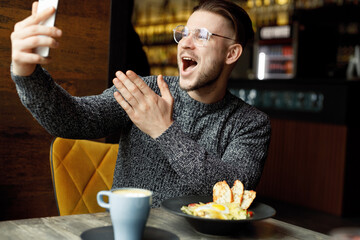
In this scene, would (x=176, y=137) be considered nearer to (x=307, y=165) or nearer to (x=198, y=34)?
(x=198, y=34)

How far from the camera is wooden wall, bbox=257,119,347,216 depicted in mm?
4109

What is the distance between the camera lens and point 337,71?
284 inches

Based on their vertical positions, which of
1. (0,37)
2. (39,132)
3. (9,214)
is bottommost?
(9,214)

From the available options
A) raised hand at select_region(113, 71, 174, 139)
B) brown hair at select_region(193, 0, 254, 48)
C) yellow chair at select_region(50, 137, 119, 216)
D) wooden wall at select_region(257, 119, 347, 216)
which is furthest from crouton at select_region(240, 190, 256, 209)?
wooden wall at select_region(257, 119, 347, 216)

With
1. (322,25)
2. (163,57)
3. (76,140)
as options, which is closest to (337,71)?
(322,25)

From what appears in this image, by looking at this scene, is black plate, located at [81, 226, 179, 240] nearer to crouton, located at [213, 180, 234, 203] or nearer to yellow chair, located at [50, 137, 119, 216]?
crouton, located at [213, 180, 234, 203]

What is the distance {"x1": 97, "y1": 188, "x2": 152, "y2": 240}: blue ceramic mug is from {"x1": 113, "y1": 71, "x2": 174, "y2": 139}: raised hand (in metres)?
0.35

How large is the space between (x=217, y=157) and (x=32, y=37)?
2.12 feet

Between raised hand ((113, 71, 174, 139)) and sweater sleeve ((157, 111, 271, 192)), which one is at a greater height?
raised hand ((113, 71, 174, 139))

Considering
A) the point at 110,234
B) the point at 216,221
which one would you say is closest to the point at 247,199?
the point at 216,221

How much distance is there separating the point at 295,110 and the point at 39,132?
3.09 metres


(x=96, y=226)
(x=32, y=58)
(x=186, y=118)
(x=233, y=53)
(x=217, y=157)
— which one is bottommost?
(x=96, y=226)

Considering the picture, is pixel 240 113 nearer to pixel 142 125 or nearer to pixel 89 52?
pixel 142 125

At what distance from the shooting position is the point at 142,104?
1.25m
